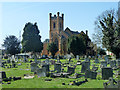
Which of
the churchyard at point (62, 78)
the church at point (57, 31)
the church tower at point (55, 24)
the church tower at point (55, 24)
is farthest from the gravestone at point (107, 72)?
the church tower at point (55, 24)

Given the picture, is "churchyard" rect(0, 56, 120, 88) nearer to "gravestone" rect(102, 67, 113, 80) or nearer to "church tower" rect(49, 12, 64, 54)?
"gravestone" rect(102, 67, 113, 80)

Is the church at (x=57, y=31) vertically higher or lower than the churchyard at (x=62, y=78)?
higher

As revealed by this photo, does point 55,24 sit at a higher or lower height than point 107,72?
higher

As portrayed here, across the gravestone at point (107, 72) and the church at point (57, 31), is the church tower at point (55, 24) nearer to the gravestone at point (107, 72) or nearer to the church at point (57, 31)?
the church at point (57, 31)

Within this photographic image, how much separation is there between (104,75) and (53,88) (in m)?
4.50

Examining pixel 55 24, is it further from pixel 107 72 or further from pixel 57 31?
pixel 107 72

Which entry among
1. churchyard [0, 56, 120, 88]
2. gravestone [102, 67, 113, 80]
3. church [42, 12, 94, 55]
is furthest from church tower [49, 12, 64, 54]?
gravestone [102, 67, 113, 80]

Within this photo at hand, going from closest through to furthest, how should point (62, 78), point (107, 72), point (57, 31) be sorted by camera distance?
point (107, 72) → point (62, 78) → point (57, 31)

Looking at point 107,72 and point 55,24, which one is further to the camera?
point 55,24

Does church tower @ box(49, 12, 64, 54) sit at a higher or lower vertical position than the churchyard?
higher

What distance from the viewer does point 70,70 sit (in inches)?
611

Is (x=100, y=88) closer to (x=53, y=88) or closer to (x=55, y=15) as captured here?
(x=53, y=88)

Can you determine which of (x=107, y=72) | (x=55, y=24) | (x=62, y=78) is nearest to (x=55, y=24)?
(x=55, y=24)

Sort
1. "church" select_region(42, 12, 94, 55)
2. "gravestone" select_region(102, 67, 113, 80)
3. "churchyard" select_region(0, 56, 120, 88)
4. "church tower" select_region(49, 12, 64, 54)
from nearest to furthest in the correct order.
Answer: "churchyard" select_region(0, 56, 120, 88)
"gravestone" select_region(102, 67, 113, 80)
"church" select_region(42, 12, 94, 55)
"church tower" select_region(49, 12, 64, 54)
